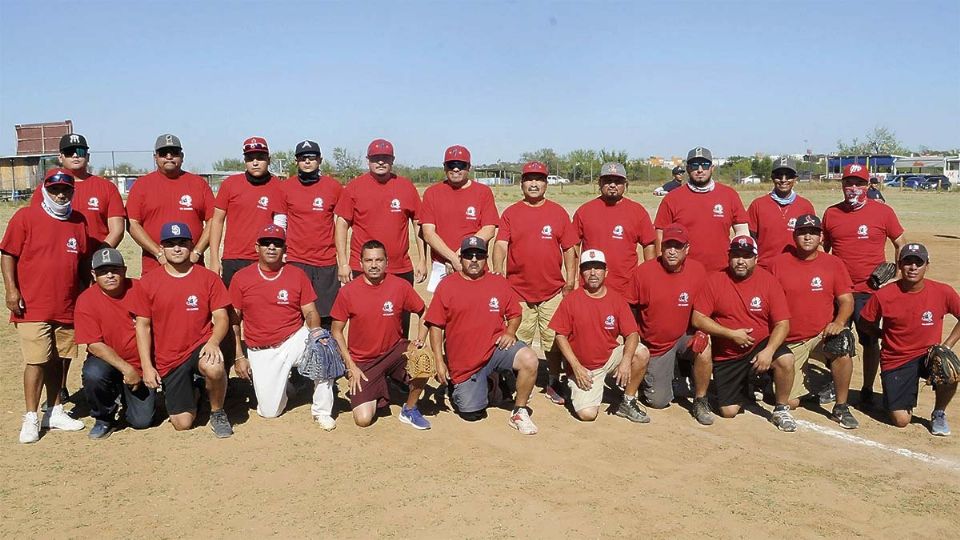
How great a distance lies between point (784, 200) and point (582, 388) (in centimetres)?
286

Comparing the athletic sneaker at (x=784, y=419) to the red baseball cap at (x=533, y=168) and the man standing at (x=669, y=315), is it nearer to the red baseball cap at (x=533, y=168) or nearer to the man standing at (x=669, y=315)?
the man standing at (x=669, y=315)

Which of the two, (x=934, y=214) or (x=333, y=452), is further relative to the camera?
(x=934, y=214)

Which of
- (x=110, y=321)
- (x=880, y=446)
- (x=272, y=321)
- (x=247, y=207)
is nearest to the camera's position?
(x=880, y=446)

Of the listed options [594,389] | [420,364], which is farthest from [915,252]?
[420,364]

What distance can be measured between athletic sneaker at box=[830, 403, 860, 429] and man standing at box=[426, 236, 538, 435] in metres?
2.55

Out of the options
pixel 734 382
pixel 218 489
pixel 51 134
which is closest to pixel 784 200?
pixel 734 382

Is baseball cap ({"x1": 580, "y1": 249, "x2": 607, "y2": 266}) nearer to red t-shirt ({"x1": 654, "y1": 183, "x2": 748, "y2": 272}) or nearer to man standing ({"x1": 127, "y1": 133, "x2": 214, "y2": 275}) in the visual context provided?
red t-shirt ({"x1": 654, "y1": 183, "x2": 748, "y2": 272})

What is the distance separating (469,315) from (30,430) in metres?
3.50

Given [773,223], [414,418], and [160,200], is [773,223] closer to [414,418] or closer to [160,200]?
[414,418]

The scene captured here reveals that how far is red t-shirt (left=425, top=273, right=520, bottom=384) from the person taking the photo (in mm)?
6539

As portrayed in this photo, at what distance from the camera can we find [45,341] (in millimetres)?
6320

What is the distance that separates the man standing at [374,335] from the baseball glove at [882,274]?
13.5 ft

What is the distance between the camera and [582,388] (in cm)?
663

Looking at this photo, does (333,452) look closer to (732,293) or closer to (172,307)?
(172,307)
